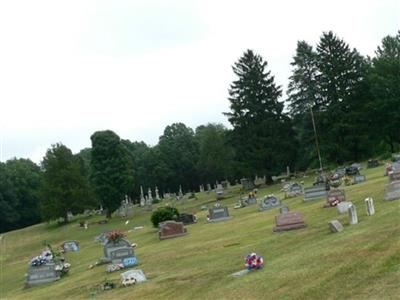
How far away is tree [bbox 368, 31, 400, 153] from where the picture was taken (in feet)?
198

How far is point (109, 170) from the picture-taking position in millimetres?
65062

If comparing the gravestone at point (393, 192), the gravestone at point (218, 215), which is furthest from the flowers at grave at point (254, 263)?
the gravestone at point (218, 215)

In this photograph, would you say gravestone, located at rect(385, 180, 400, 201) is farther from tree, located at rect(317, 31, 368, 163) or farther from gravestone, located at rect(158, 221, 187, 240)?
tree, located at rect(317, 31, 368, 163)

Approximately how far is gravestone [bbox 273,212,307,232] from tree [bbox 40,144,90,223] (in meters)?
49.6

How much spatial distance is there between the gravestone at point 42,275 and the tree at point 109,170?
38.2 meters

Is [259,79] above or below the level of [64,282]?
above

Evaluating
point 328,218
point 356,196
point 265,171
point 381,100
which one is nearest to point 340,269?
point 328,218

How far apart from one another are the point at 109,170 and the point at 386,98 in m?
31.5

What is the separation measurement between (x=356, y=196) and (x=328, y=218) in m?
4.89

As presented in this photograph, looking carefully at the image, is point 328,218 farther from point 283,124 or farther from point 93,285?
point 283,124

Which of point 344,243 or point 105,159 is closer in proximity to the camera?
A: point 344,243

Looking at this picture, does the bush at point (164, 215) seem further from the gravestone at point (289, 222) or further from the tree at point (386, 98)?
the tree at point (386, 98)

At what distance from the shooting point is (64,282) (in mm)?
23297

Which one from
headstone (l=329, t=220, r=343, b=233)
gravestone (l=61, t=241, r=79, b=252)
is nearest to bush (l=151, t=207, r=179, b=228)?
gravestone (l=61, t=241, r=79, b=252)
